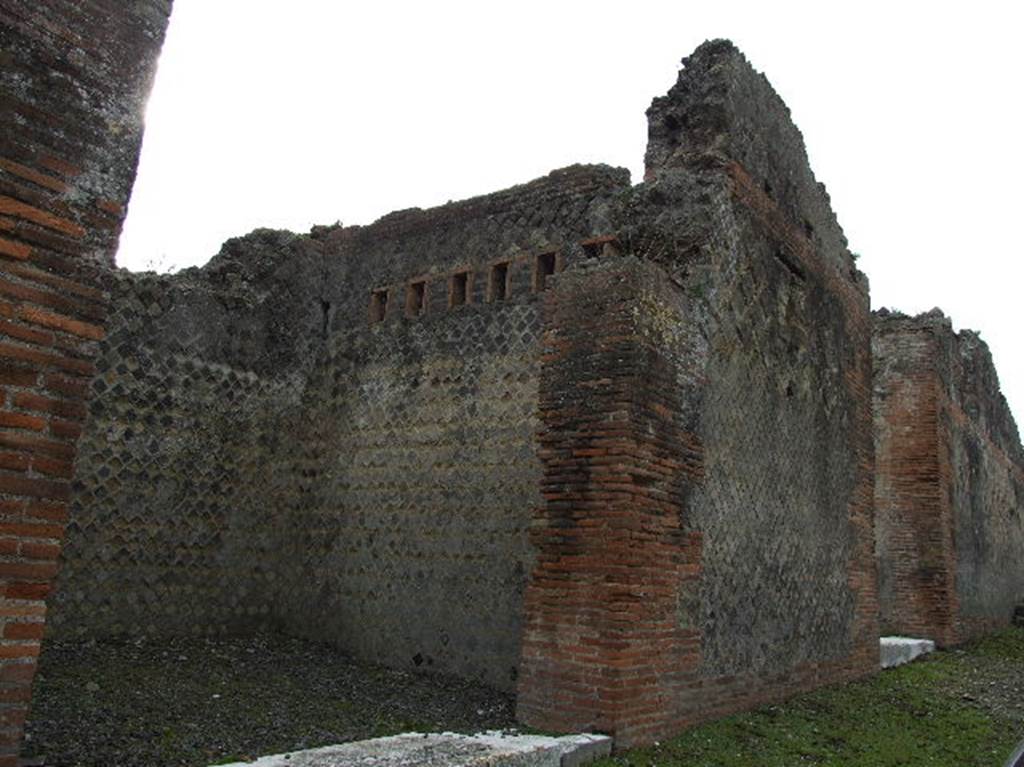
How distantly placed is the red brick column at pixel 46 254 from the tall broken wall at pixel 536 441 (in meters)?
3.23

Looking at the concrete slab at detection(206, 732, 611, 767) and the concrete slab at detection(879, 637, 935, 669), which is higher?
the concrete slab at detection(879, 637, 935, 669)

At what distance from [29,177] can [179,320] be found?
5263 mm

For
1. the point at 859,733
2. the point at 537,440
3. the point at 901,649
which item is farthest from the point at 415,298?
the point at 901,649

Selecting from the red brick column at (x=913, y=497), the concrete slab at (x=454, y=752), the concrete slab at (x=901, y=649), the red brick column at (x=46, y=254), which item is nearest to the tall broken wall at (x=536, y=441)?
the concrete slab at (x=454, y=752)

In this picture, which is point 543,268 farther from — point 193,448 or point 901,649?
point 901,649

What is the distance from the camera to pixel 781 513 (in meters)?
7.50

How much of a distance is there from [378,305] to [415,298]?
1.60 ft

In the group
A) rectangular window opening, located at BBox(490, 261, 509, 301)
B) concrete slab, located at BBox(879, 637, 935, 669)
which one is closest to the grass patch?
concrete slab, located at BBox(879, 637, 935, 669)

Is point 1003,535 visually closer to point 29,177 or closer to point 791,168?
point 791,168

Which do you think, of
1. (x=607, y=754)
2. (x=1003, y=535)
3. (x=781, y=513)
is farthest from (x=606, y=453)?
(x=1003, y=535)

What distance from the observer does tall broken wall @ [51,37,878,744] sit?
5453 millimetres

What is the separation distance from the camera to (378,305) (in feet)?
28.0

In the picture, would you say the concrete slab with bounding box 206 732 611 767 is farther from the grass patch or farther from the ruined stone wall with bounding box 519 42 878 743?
the ruined stone wall with bounding box 519 42 878 743

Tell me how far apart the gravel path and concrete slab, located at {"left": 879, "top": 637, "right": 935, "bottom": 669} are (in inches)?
240
